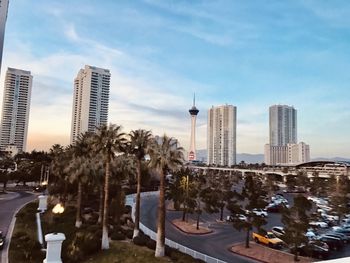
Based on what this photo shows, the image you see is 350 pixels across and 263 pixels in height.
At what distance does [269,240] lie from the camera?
34.7m

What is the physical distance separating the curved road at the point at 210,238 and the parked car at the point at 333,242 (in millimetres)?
9192

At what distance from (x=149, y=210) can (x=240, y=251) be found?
24.6 metres

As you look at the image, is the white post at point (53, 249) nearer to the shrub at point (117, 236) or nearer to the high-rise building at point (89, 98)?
the shrub at point (117, 236)

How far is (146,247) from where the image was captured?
98.3 feet

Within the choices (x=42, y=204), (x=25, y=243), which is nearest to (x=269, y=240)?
(x=25, y=243)

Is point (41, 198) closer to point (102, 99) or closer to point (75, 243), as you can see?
point (75, 243)

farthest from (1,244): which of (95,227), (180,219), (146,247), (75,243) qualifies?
(180,219)

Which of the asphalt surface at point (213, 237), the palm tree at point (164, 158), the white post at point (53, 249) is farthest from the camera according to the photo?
the asphalt surface at point (213, 237)

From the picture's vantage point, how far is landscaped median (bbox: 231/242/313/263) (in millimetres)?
29812

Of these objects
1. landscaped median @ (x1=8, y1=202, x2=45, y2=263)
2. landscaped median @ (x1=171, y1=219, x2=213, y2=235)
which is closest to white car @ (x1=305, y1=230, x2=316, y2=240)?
landscaped median @ (x1=171, y1=219, x2=213, y2=235)

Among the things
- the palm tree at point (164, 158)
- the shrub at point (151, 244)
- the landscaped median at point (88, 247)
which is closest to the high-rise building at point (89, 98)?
the landscaped median at point (88, 247)

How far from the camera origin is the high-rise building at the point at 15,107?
18562cm

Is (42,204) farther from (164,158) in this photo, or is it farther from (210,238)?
(164,158)

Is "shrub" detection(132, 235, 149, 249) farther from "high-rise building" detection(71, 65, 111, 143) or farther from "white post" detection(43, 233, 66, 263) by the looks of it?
"high-rise building" detection(71, 65, 111, 143)
